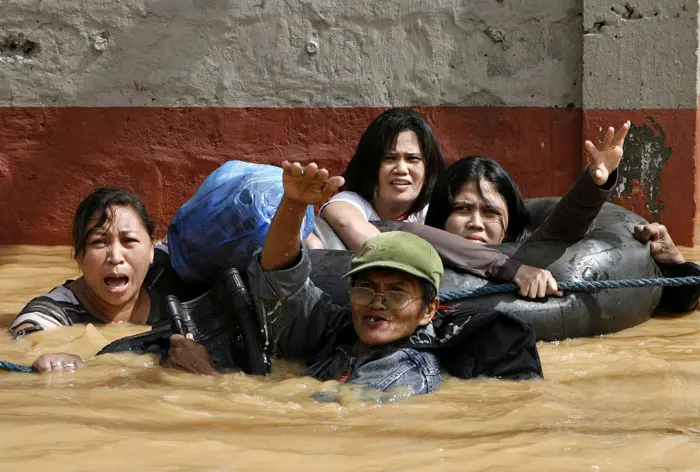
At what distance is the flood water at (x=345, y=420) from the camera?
274 cm

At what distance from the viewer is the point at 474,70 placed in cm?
719

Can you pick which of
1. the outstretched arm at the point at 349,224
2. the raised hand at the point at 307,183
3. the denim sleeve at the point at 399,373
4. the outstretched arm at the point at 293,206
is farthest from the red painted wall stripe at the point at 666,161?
the raised hand at the point at 307,183

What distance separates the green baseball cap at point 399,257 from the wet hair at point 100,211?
1654 millimetres

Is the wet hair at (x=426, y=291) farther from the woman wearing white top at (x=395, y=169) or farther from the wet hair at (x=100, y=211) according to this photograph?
the woman wearing white top at (x=395, y=169)

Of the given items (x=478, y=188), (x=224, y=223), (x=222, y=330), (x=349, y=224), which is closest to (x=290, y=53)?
(x=349, y=224)

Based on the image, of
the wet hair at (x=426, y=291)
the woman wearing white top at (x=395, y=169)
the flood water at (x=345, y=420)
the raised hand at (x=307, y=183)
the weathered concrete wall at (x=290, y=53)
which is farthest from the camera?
the weathered concrete wall at (x=290, y=53)

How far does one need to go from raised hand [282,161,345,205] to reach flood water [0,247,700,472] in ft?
2.29

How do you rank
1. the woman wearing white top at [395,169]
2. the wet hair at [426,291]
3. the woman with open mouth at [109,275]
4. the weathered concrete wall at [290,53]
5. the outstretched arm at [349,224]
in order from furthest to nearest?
the weathered concrete wall at [290,53], the woman wearing white top at [395,169], the outstretched arm at [349,224], the woman with open mouth at [109,275], the wet hair at [426,291]

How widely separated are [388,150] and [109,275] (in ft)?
5.63

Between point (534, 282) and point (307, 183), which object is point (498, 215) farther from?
point (307, 183)

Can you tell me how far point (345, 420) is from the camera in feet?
10.7

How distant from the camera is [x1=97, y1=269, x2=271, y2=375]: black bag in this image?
3.97 m

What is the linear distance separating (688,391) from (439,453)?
51.7 inches

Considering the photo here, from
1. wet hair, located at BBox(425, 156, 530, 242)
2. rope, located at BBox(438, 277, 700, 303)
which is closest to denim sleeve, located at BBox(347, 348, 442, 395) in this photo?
rope, located at BBox(438, 277, 700, 303)
